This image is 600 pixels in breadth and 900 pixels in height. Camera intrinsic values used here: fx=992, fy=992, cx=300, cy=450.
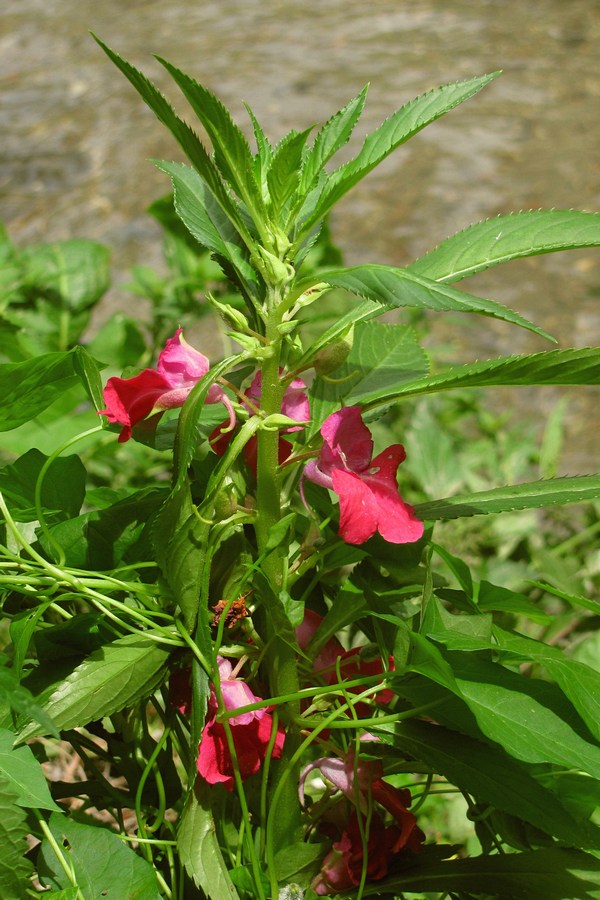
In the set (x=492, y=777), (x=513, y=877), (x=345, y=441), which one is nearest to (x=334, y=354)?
(x=345, y=441)

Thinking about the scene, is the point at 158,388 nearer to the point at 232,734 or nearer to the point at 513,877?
the point at 232,734

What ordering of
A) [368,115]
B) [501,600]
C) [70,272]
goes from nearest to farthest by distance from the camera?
1. [501,600]
2. [70,272]
3. [368,115]

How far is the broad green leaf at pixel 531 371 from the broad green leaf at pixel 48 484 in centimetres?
26

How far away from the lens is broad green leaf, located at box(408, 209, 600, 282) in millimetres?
575

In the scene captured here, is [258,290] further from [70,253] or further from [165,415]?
[70,253]

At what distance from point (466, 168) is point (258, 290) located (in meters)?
2.55

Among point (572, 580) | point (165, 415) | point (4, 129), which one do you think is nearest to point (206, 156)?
point (165, 415)

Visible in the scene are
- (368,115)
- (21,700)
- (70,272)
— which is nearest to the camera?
(21,700)

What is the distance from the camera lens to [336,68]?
3.50 metres

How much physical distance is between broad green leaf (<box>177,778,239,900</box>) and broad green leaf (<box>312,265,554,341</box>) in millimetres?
322

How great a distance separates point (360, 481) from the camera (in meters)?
0.58

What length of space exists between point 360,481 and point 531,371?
12cm

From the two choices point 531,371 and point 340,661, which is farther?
point 340,661

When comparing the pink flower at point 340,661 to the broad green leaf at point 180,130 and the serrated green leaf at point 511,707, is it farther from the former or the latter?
the broad green leaf at point 180,130
